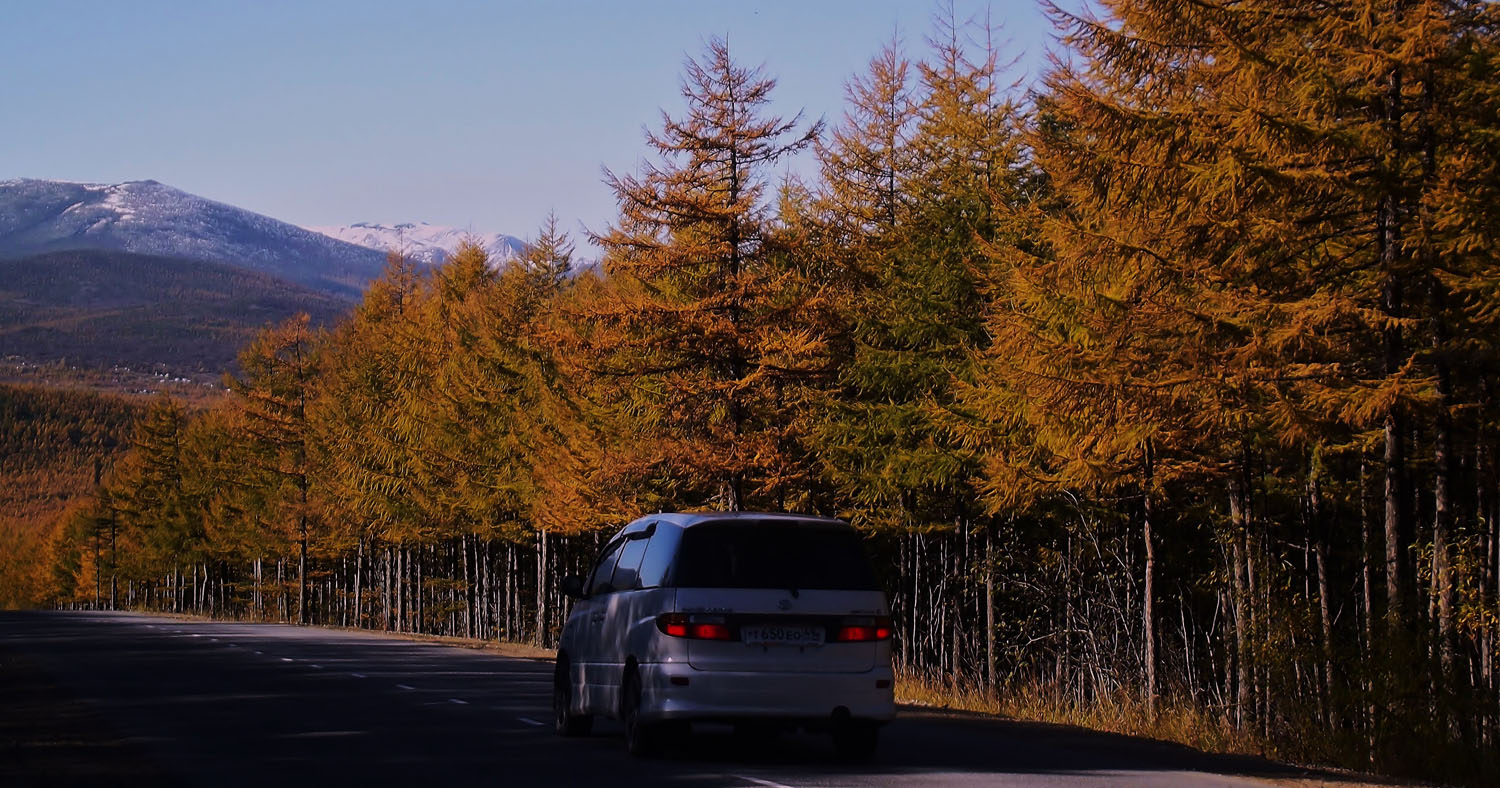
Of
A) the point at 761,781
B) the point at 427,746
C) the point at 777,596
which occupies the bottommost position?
the point at 427,746

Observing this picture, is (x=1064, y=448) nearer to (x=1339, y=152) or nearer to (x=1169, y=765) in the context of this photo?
(x=1339, y=152)

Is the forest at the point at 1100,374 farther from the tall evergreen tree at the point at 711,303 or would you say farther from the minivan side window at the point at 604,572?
the minivan side window at the point at 604,572

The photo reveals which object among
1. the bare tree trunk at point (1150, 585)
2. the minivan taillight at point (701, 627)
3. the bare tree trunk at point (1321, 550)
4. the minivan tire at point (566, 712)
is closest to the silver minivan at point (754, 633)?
the minivan taillight at point (701, 627)

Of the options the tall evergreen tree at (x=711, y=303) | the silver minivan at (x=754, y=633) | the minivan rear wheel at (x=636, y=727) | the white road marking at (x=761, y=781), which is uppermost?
the tall evergreen tree at (x=711, y=303)

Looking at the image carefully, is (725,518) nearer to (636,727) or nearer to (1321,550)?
(636,727)

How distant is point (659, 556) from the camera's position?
12445mm

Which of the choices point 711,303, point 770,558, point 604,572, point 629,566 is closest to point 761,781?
point 770,558

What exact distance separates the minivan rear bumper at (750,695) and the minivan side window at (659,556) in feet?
2.36

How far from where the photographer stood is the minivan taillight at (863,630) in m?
12.1

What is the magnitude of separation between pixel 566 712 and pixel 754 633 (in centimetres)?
321

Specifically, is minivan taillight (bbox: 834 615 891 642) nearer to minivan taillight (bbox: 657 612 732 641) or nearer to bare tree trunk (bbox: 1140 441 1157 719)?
minivan taillight (bbox: 657 612 732 641)

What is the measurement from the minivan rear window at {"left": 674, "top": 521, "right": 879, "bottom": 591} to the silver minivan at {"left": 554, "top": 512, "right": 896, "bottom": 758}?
10 millimetres

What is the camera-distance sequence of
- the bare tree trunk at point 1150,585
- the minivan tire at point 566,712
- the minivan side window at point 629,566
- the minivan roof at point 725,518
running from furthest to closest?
the bare tree trunk at point 1150,585, the minivan tire at point 566,712, the minivan side window at point 629,566, the minivan roof at point 725,518

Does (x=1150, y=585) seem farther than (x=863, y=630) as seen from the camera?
Yes
